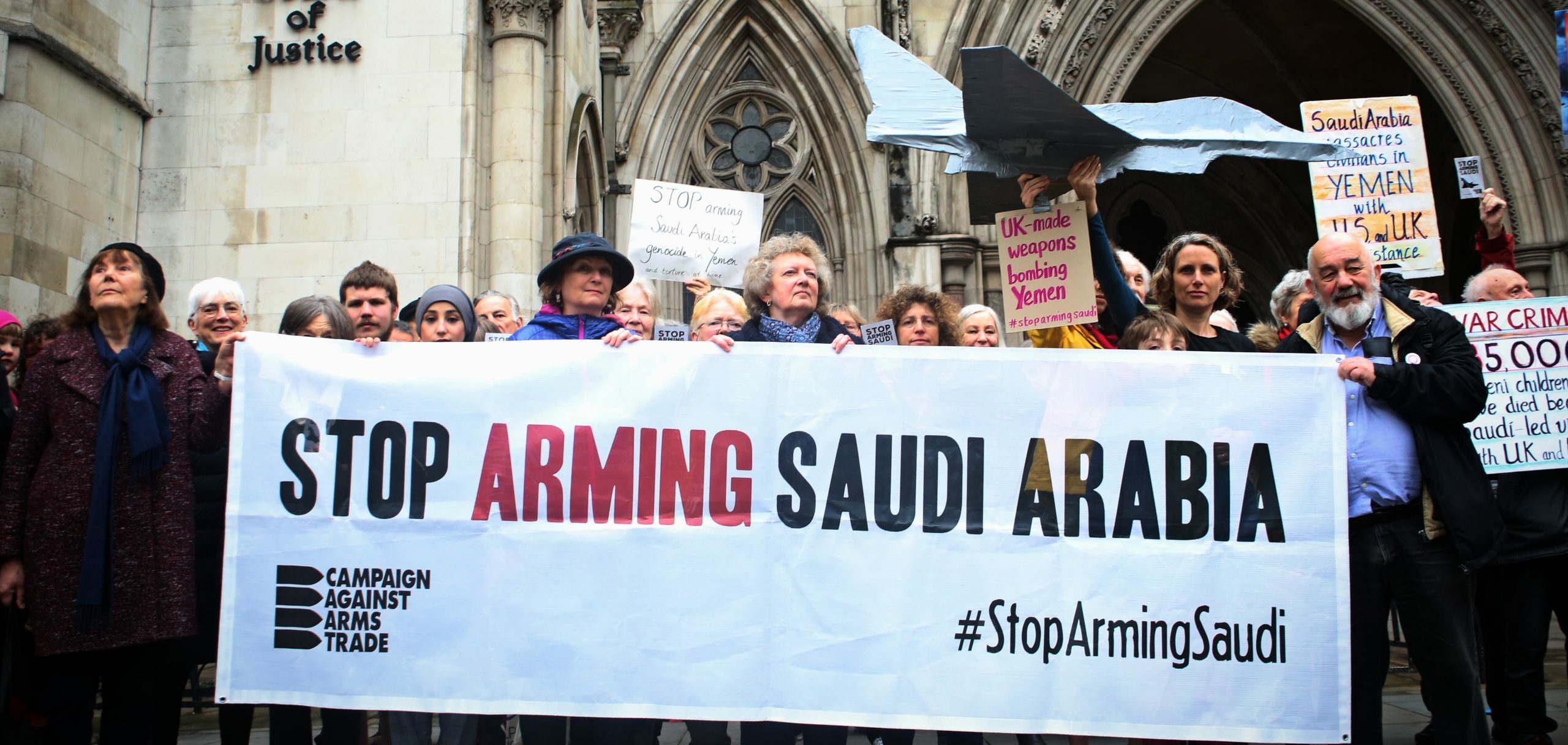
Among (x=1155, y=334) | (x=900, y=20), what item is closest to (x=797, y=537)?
(x=1155, y=334)

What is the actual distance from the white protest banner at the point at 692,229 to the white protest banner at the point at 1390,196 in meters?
3.56

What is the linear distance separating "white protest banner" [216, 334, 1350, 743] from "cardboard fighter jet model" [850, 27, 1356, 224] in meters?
0.83

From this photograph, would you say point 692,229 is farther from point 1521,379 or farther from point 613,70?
point 613,70

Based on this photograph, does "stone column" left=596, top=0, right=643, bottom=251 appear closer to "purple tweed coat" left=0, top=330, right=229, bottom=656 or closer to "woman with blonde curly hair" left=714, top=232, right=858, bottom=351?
"woman with blonde curly hair" left=714, top=232, right=858, bottom=351

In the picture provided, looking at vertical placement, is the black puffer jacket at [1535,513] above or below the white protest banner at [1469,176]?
below

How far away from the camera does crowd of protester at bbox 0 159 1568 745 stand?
143 inches

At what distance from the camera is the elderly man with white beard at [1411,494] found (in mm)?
3619

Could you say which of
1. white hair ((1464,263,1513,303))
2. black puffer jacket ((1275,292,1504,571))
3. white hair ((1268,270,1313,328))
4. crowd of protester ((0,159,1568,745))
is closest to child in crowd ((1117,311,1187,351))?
crowd of protester ((0,159,1568,745))

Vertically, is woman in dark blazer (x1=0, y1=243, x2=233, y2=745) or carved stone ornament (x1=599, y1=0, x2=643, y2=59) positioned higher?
carved stone ornament (x1=599, y1=0, x2=643, y2=59)

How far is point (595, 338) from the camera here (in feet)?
14.1

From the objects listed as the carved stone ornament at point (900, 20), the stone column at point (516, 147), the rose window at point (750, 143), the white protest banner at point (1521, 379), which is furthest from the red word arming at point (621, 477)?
the rose window at point (750, 143)

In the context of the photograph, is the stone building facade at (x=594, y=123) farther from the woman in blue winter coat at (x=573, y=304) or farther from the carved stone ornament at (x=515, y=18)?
the woman in blue winter coat at (x=573, y=304)

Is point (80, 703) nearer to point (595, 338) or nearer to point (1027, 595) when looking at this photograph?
point (595, 338)

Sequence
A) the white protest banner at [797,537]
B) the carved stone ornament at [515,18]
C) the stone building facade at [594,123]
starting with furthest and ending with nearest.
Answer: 1. the carved stone ornament at [515,18]
2. the stone building facade at [594,123]
3. the white protest banner at [797,537]
